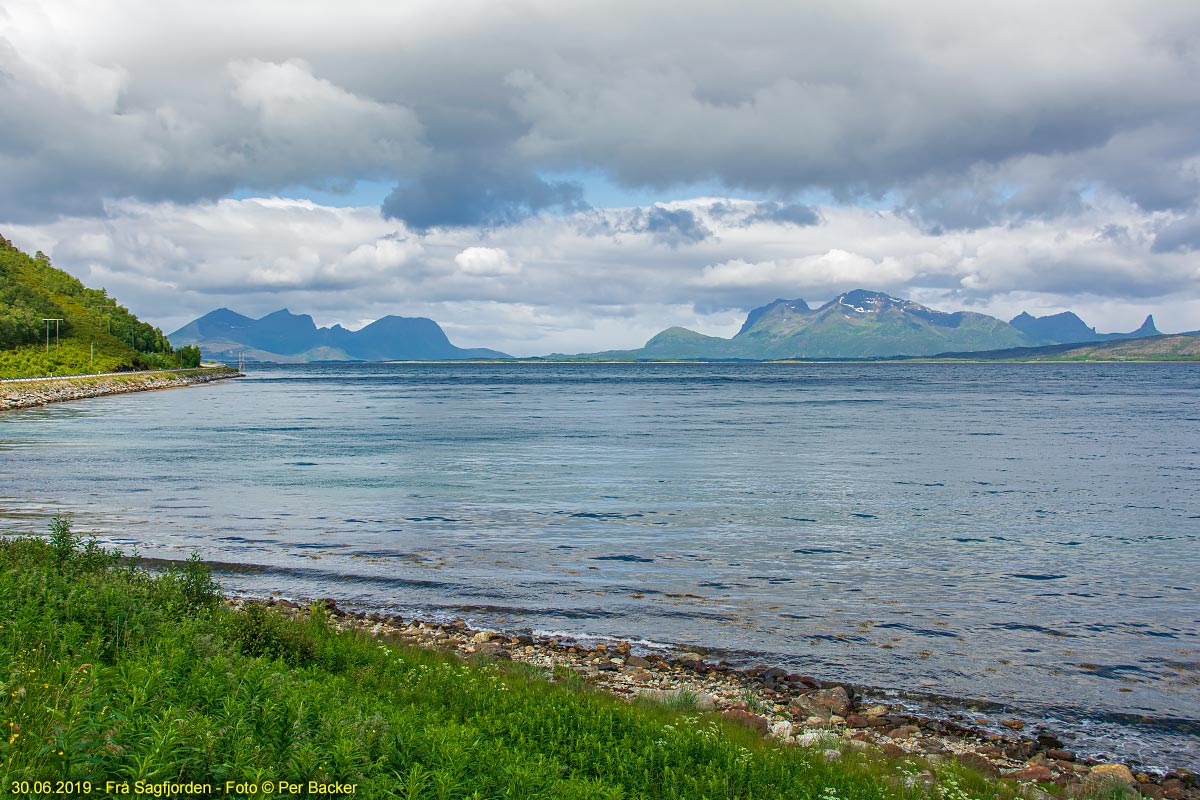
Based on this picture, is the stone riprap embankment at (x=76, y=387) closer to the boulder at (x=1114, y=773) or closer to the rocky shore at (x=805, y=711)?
the rocky shore at (x=805, y=711)

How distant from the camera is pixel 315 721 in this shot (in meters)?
A: 8.80

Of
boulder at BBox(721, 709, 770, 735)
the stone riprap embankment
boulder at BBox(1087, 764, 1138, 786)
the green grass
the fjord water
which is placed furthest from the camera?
the stone riprap embankment

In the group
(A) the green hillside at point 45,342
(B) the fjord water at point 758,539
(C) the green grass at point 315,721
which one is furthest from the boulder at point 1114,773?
(A) the green hillside at point 45,342

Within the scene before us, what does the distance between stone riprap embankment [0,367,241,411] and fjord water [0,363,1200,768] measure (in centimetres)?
4415

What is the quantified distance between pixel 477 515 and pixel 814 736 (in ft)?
73.7

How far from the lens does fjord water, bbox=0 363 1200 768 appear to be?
1697 centimetres

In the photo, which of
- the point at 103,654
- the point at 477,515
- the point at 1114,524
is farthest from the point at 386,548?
the point at 1114,524

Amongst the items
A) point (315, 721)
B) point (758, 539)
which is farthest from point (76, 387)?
point (315, 721)

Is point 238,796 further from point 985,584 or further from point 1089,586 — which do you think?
point 1089,586

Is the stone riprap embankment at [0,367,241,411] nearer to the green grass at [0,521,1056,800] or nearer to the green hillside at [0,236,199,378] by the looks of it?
the green hillside at [0,236,199,378]

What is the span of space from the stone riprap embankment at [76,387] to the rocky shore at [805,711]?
103m

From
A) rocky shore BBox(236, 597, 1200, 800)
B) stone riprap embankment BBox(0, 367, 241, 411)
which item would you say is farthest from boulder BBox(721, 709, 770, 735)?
stone riprap embankment BBox(0, 367, 241, 411)

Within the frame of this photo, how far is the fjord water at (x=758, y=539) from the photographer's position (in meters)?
17.0

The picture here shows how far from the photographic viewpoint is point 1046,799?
416 inches
